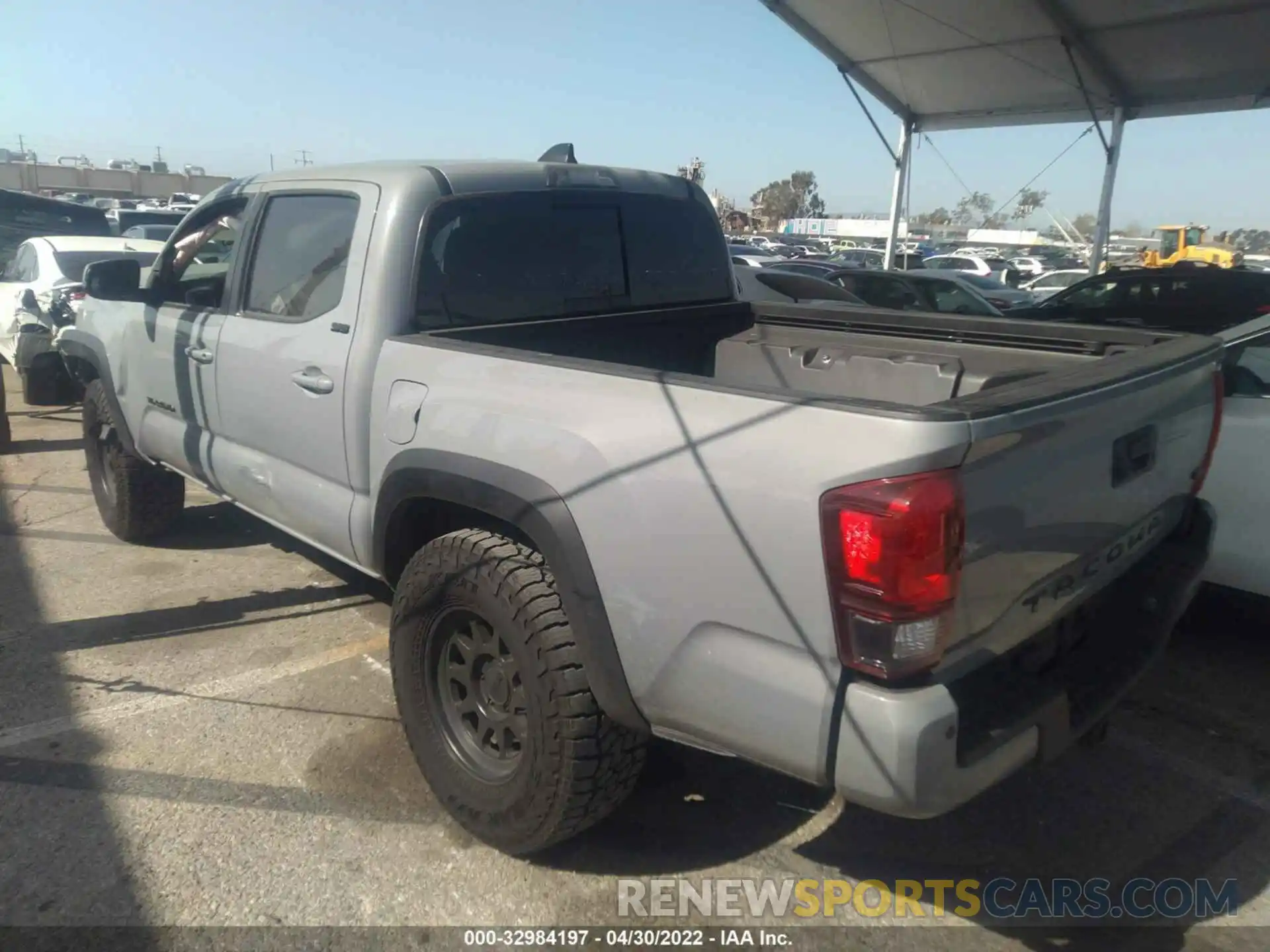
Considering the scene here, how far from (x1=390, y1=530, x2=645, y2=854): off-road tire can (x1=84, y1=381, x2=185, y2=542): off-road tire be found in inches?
115

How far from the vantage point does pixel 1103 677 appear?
2500 millimetres

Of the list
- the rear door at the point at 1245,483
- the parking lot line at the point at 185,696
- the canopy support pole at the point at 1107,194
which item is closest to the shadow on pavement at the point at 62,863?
the parking lot line at the point at 185,696

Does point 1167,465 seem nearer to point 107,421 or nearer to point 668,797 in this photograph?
point 668,797

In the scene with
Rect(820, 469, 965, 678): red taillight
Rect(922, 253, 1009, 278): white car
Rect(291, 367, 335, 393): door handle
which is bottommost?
Rect(820, 469, 965, 678): red taillight

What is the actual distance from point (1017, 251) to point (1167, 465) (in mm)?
50323

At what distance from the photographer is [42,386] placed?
879cm

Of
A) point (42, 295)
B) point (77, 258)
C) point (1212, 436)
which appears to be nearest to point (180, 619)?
point (1212, 436)

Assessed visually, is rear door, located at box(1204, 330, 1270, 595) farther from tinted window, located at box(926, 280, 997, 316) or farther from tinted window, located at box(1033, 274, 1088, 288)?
tinted window, located at box(1033, 274, 1088, 288)

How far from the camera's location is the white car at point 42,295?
843 cm

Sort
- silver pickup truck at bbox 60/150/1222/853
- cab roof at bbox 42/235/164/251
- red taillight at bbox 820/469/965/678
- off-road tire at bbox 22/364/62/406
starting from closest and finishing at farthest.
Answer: red taillight at bbox 820/469/965/678
silver pickup truck at bbox 60/150/1222/853
off-road tire at bbox 22/364/62/406
cab roof at bbox 42/235/164/251

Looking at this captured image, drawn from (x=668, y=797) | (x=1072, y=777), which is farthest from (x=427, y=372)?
(x=1072, y=777)

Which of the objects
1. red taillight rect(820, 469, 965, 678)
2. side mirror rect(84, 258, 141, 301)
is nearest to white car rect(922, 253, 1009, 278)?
side mirror rect(84, 258, 141, 301)

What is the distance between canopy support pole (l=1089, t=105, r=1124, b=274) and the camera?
1360 cm

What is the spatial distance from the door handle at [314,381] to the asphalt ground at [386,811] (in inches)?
48.1
